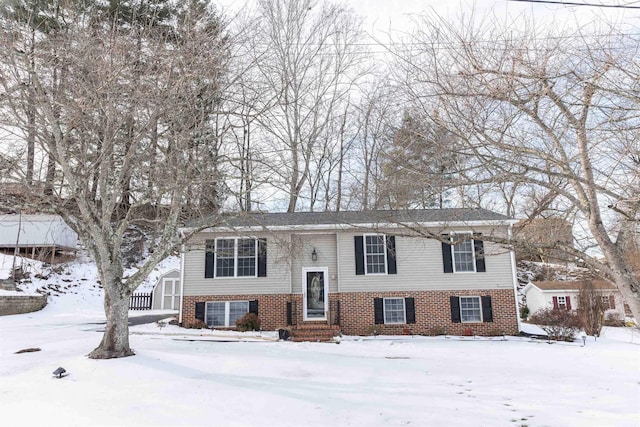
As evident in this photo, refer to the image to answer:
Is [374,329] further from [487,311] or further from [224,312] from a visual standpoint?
[224,312]

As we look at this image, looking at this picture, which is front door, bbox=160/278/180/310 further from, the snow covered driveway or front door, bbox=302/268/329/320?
the snow covered driveway

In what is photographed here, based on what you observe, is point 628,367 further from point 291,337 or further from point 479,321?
point 291,337

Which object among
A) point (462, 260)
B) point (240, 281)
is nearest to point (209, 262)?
point (240, 281)

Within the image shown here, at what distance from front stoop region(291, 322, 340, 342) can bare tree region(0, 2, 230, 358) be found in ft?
18.1

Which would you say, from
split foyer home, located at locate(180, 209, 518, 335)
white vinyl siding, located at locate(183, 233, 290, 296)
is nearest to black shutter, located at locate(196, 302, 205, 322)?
split foyer home, located at locate(180, 209, 518, 335)

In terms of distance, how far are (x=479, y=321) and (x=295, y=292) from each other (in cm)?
632

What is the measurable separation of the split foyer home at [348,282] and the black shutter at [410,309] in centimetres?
3

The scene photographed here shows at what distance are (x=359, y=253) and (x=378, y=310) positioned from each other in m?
2.04

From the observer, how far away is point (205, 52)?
7555 mm

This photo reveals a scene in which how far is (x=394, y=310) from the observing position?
1457cm

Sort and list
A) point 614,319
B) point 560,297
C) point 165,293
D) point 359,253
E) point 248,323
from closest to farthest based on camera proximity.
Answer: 1. point 248,323
2. point 359,253
3. point 614,319
4. point 560,297
5. point 165,293

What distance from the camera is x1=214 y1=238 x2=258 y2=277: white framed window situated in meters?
15.0

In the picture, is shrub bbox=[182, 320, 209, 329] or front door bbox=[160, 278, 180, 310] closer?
shrub bbox=[182, 320, 209, 329]

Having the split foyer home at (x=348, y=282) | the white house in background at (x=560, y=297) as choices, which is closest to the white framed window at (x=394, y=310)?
the split foyer home at (x=348, y=282)
